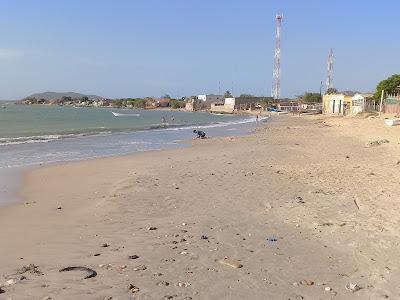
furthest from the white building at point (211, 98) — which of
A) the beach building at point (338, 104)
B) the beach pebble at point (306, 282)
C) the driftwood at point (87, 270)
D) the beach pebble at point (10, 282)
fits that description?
the beach pebble at point (10, 282)

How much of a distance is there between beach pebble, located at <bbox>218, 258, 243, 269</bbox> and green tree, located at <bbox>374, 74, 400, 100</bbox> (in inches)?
2582

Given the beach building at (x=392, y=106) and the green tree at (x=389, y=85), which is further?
the green tree at (x=389, y=85)

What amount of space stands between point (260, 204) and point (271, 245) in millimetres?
3020

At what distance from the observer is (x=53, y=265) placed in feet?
20.2

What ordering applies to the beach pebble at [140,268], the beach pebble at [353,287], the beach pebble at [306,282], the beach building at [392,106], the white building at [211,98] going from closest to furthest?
1. the beach pebble at [353,287]
2. the beach pebble at [306,282]
3. the beach pebble at [140,268]
4. the beach building at [392,106]
5. the white building at [211,98]

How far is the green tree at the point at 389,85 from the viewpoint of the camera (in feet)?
222

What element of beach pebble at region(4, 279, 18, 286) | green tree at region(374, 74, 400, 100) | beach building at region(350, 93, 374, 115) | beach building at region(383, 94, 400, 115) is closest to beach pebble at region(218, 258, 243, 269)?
beach pebble at region(4, 279, 18, 286)

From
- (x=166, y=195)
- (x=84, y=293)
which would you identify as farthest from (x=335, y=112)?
(x=84, y=293)

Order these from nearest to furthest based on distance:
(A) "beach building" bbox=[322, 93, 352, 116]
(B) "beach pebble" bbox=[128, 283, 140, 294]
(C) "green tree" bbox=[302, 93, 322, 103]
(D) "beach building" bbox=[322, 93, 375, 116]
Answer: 1. (B) "beach pebble" bbox=[128, 283, 140, 294]
2. (D) "beach building" bbox=[322, 93, 375, 116]
3. (A) "beach building" bbox=[322, 93, 352, 116]
4. (C) "green tree" bbox=[302, 93, 322, 103]

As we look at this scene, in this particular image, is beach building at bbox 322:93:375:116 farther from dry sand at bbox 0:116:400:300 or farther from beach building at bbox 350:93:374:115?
dry sand at bbox 0:116:400:300

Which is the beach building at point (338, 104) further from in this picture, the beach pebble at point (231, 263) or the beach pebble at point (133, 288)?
the beach pebble at point (133, 288)

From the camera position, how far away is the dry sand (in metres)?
5.42

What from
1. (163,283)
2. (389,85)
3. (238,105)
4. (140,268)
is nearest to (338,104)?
(389,85)

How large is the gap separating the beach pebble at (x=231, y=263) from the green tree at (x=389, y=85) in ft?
215
